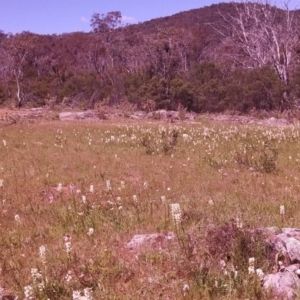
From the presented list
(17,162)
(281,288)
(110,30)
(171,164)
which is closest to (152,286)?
(281,288)

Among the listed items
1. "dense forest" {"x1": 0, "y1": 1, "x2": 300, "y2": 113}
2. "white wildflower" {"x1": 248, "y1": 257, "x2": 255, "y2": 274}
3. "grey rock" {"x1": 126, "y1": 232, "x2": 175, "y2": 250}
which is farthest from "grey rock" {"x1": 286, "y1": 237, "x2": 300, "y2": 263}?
"dense forest" {"x1": 0, "y1": 1, "x2": 300, "y2": 113}

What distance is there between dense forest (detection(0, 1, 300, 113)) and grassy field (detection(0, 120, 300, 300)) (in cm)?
1622

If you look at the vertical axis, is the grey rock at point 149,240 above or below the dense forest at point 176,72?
below

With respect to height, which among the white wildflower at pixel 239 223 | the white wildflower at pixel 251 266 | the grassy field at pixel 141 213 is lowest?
the grassy field at pixel 141 213

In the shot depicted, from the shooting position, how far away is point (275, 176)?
904 centimetres

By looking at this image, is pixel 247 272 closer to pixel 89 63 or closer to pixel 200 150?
pixel 200 150

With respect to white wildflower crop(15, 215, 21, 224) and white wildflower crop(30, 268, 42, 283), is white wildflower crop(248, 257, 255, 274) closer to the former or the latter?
white wildflower crop(30, 268, 42, 283)

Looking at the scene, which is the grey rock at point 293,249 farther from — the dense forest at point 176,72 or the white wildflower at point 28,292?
the dense forest at point 176,72

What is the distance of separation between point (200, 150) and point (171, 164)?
76.7 inches

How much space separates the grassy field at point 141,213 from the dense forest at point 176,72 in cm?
1622

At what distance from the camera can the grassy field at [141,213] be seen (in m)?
→ 4.26

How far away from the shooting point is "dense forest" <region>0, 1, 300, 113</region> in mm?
29891

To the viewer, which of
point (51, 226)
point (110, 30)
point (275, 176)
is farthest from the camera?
point (110, 30)

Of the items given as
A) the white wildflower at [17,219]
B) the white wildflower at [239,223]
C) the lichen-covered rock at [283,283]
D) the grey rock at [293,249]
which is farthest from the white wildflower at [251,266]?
the white wildflower at [17,219]
